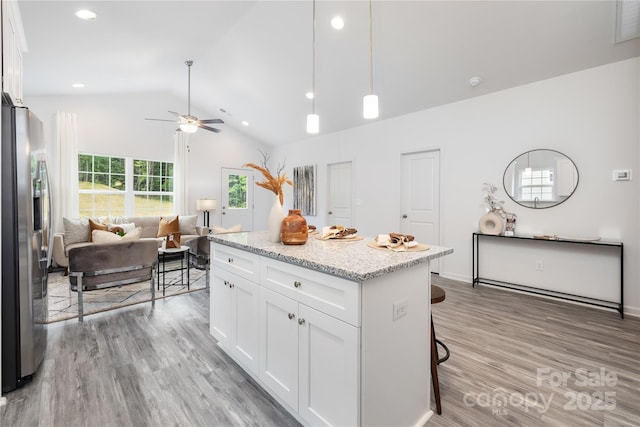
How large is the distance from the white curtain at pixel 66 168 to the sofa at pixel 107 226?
0.34 m

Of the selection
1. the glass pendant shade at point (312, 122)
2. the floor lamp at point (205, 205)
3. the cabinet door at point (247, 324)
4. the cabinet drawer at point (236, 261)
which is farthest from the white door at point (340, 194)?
the cabinet door at point (247, 324)

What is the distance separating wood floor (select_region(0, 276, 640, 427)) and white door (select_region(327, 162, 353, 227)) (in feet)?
10.6

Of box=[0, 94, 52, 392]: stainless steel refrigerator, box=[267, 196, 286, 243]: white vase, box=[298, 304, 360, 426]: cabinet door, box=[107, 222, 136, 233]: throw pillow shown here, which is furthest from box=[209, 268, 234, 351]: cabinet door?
box=[107, 222, 136, 233]: throw pillow

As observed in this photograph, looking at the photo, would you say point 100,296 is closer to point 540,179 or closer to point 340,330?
point 340,330

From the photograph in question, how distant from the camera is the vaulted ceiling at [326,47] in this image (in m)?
2.83

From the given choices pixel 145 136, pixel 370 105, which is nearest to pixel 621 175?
pixel 370 105

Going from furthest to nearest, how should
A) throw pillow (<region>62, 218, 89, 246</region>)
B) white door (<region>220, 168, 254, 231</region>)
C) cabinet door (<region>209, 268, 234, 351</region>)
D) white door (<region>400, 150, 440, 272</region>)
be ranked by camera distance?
white door (<region>220, 168, 254, 231</region>), throw pillow (<region>62, 218, 89, 246</region>), white door (<region>400, 150, 440, 272</region>), cabinet door (<region>209, 268, 234, 351</region>)

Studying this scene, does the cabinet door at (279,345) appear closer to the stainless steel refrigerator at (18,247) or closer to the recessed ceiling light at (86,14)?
the stainless steel refrigerator at (18,247)

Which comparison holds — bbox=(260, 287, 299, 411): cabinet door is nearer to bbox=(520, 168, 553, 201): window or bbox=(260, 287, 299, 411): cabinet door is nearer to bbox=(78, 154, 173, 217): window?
bbox=(520, 168, 553, 201): window

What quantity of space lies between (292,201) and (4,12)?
→ 5543mm

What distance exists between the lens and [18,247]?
178cm

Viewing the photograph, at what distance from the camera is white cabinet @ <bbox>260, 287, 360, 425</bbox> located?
4.05 feet

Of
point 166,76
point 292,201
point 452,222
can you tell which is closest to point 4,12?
point 166,76

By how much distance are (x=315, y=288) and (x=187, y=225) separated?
530 centimetres
